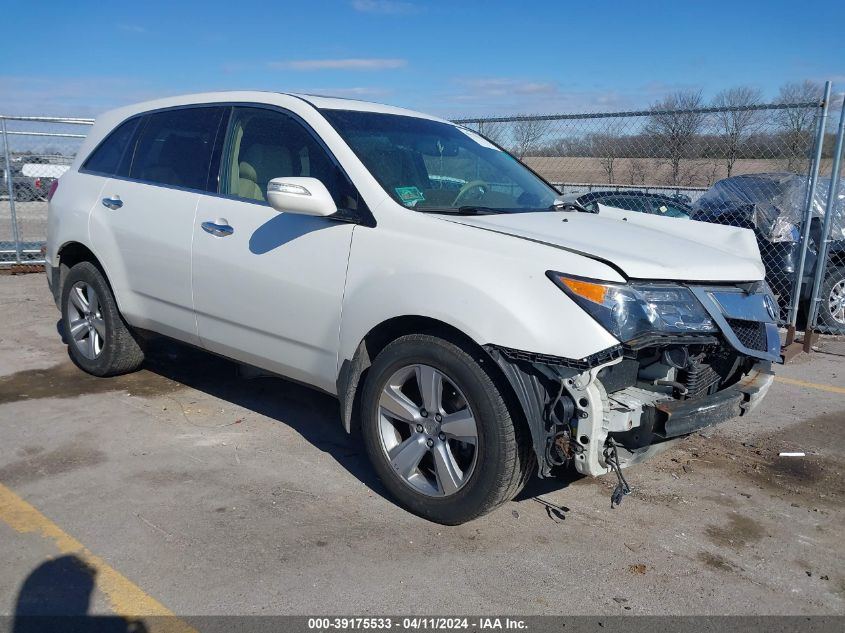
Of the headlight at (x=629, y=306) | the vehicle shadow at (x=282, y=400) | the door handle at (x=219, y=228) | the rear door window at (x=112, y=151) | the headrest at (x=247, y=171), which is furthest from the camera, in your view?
the rear door window at (x=112, y=151)

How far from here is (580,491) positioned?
13.3 ft

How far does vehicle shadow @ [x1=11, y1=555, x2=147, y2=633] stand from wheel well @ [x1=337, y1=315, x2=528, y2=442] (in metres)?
1.34

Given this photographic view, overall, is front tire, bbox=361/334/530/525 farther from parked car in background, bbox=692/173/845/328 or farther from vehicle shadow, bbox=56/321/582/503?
parked car in background, bbox=692/173/845/328

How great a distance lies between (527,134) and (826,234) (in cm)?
345

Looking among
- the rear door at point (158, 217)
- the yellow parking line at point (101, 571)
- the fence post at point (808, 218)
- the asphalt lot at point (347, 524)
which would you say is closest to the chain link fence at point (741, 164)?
the fence post at point (808, 218)

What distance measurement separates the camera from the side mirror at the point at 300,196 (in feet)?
12.0

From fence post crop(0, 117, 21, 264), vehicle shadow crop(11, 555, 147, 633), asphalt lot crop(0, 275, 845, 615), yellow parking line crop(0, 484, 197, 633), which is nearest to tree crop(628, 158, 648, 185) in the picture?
asphalt lot crop(0, 275, 845, 615)

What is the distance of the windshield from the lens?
3.94 meters

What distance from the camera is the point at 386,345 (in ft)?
12.1

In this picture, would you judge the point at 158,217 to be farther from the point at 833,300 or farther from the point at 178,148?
the point at 833,300

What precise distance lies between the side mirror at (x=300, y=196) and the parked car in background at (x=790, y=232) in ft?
18.6

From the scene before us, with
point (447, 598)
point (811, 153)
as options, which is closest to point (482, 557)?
point (447, 598)

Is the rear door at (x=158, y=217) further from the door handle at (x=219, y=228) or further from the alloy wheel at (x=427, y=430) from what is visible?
the alloy wheel at (x=427, y=430)

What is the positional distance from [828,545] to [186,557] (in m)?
2.89
